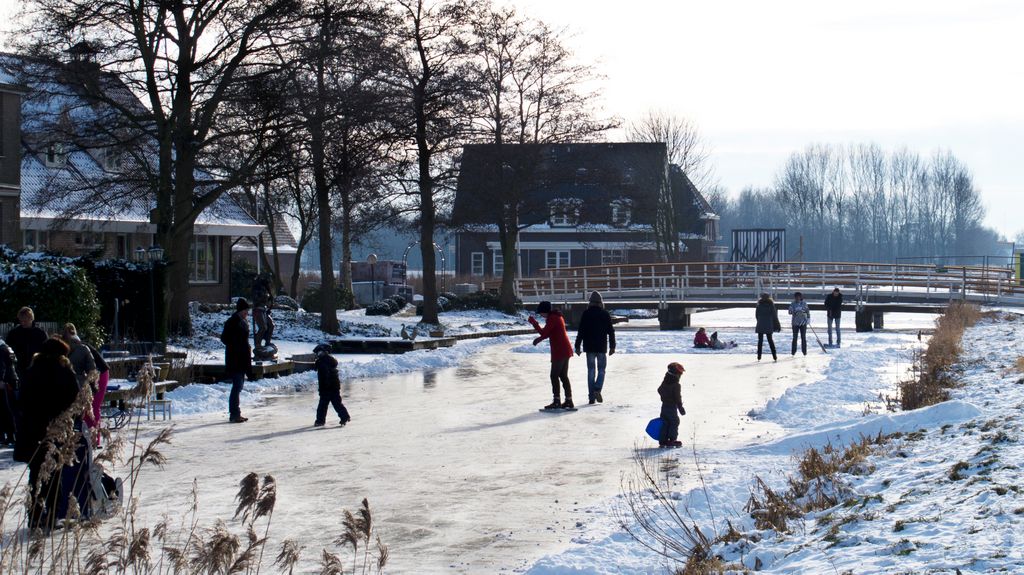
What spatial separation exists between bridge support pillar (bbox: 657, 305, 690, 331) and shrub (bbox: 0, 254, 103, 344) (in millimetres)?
30669

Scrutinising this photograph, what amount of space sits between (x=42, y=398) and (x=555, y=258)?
73150 mm

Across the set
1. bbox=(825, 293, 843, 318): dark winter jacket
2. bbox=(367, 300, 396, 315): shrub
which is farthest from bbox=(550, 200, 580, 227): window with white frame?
bbox=(825, 293, 843, 318): dark winter jacket

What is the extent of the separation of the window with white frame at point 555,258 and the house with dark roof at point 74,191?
1428 inches

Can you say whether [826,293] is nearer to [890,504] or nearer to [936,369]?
[936,369]

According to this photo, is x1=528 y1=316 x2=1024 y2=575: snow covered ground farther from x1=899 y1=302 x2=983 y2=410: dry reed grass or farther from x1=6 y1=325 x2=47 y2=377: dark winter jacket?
x1=6 y1=325 x2=47 y2=377: dark winter jacket

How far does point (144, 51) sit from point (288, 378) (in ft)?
27.1

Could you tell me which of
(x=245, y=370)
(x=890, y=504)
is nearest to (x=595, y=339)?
(x=245, y=370)

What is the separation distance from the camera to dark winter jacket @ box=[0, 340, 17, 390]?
1341 cm

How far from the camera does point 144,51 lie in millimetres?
26672

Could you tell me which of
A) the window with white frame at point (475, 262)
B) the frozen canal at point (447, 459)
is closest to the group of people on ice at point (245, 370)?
the frozen canal at point (447, 459)

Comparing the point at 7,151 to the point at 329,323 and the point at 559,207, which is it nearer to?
the point at 329,323

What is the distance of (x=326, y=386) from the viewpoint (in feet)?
53.6

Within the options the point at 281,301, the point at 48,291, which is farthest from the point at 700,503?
the point at 281,301

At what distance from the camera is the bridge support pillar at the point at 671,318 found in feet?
161
